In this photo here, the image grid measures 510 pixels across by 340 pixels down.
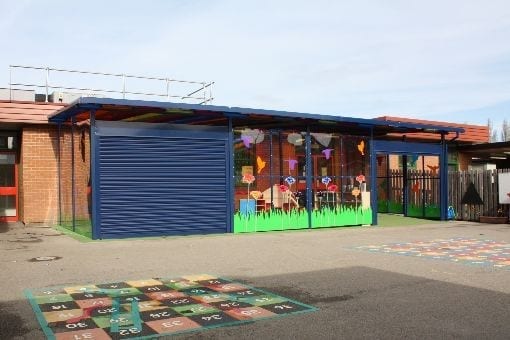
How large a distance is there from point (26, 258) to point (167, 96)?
10824 mm

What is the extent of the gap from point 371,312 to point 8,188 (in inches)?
627

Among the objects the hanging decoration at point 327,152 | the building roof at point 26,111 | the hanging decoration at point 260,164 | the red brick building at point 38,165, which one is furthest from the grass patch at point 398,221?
the building roof at point 26,111

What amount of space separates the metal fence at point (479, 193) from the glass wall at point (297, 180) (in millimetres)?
4649

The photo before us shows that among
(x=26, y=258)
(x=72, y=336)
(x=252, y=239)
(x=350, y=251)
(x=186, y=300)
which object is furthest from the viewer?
(x=252, y=239)

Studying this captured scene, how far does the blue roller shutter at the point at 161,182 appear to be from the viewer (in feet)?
44.9

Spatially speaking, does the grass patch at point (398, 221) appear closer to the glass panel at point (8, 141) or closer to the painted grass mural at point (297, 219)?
the painted grass mural at point (297, 219)

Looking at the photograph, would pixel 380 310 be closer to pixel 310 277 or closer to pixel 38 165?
pixel 310 277

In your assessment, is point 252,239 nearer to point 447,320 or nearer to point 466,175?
point 447,320

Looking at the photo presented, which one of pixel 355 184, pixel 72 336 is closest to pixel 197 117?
pixel 355 184

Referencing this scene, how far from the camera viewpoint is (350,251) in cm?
1145

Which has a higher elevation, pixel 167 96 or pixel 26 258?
pixel 167 96

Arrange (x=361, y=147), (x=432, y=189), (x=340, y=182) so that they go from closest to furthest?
1. (x=340, y=182)
2. (x=361, y=147)
3. (x=432, y=189)

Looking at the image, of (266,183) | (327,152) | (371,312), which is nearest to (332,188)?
(327,152)

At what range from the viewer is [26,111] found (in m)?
16.8
